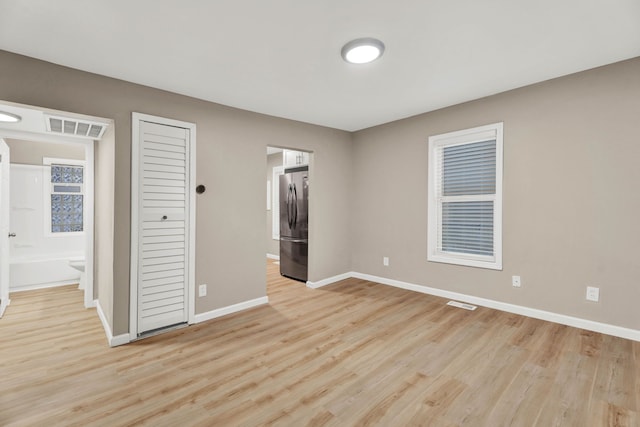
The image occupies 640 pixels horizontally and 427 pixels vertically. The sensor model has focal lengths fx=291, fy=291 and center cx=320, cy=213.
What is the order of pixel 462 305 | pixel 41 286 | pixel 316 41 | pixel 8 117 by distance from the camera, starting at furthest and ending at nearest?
pixel 41 286, pixel 462 305, pixel 8 117, pixel 316 41

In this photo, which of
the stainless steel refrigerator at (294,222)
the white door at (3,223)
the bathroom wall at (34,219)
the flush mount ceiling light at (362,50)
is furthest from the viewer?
the stainless steel refrigerator at (294,222)

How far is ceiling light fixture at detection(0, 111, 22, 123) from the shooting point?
2471 mm

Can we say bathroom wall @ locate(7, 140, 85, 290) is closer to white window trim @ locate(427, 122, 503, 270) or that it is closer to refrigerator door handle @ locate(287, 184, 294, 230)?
refrigerator door handle @ locate(287, 184, 294, 230)

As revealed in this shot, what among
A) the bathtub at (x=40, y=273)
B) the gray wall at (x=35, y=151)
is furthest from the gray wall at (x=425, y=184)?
the gray wall at (x=35, y=151)

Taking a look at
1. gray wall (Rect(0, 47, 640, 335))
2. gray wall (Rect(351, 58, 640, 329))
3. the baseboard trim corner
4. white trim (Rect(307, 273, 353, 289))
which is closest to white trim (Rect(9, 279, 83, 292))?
gray wall (Rect(0, 47, 640, 335))

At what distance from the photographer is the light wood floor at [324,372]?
1.74 m

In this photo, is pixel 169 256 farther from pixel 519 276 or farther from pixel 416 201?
pixel 519 276

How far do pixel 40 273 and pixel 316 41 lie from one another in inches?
198

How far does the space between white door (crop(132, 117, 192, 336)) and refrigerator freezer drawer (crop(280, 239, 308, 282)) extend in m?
1.92

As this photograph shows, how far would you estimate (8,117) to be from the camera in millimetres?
2553

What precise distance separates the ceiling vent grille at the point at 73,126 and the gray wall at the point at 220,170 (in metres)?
0.18

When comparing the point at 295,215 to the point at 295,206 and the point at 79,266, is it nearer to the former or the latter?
the point at 295,206

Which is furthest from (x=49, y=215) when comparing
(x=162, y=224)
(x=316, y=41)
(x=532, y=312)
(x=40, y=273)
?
(x=532, y=312)

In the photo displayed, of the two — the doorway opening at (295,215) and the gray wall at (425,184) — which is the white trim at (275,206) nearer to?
the doorway opening at (295,215)
